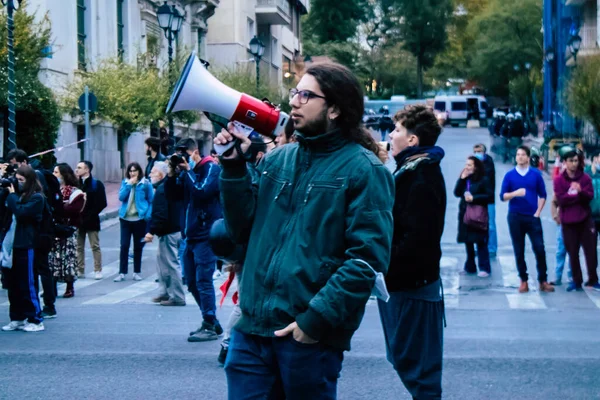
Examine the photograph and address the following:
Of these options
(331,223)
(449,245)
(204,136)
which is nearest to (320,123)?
(331,223)

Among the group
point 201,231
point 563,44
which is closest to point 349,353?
point 201,231

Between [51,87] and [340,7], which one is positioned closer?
[51,87]

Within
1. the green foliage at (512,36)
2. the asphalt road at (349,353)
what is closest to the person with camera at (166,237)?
the asphalt road at (349,353)

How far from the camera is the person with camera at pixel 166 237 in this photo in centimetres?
1132

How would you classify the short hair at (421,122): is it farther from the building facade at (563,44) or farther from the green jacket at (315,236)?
the building facade at (563,44)

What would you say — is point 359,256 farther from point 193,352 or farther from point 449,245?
point 449,245

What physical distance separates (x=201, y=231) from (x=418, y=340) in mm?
3839

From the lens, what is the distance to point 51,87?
32125 mm

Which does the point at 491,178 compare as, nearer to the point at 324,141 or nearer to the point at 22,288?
the point at 22,288

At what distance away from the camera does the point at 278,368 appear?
14.3 ft

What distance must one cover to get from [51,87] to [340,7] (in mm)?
56941

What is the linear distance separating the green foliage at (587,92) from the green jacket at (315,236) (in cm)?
3117

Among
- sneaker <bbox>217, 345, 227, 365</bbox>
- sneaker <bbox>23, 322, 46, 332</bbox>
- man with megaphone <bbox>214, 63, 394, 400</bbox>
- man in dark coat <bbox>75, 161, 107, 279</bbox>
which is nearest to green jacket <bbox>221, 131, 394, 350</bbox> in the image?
man with megaphone <bbox>214, 63, 394, 400</bbox>

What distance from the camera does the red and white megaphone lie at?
4.52m
